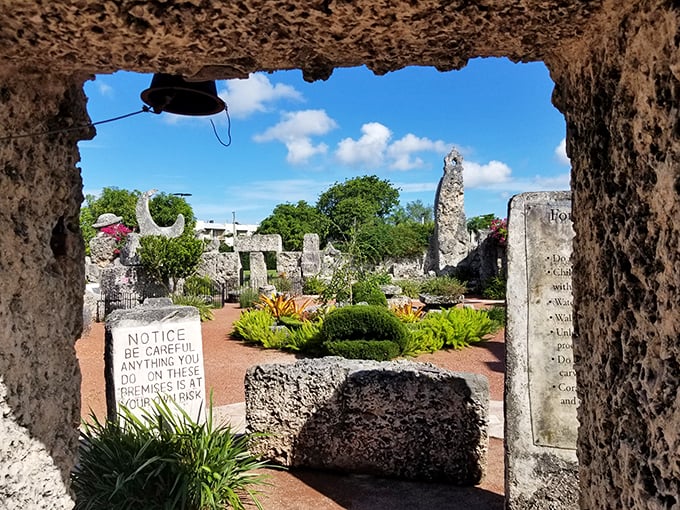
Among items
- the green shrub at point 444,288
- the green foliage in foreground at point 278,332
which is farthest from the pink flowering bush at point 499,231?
the green foliage in foreground at point 278,332

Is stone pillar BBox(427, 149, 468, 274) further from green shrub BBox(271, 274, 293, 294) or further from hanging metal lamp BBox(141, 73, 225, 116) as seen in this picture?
hanging metal lamp BBox(141, 73, 225, 116)

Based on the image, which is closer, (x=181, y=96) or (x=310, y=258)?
(x=181, y=96)

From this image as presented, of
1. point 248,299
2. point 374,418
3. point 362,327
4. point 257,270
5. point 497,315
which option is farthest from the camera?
point 257,270

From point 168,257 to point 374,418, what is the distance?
40.6ft

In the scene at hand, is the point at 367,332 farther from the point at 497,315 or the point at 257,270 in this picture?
the point at 257,270

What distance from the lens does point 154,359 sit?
182 inches

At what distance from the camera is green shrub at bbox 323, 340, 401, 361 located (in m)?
8.22

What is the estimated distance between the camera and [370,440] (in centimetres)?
423

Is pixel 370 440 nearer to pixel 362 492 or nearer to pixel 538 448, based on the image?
pixel 362 492

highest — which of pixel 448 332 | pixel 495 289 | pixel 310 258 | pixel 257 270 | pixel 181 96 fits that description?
pixel 181 96

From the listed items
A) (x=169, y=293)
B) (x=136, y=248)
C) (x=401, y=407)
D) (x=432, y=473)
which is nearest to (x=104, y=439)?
(x=401, y=407)

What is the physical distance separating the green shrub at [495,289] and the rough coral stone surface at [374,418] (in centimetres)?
1433

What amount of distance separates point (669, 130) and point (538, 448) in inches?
121

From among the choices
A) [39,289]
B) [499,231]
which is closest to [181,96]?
[39,289]
